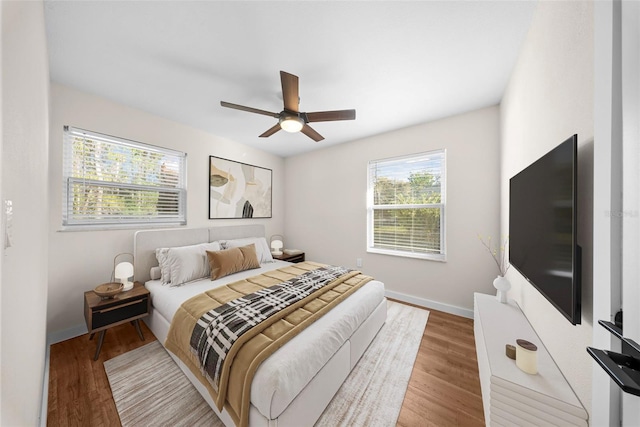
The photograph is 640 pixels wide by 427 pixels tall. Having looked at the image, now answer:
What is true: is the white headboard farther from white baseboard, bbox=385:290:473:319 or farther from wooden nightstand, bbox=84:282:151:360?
white baseboard, bbox=385:290:473:319

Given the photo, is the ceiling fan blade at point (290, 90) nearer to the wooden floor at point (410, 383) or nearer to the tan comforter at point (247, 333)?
the tan comforter at point (247, 333)

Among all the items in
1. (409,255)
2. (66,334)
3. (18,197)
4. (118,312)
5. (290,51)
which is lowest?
(66,334)

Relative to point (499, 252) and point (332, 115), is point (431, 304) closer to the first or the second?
point (499, 252)

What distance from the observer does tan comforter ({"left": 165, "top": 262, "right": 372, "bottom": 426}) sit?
117cm

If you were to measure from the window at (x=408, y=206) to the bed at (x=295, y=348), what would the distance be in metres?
1.12

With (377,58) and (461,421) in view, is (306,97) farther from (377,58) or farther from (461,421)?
(461,421)

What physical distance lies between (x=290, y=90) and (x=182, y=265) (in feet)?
7.16

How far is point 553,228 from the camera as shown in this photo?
1048 mm

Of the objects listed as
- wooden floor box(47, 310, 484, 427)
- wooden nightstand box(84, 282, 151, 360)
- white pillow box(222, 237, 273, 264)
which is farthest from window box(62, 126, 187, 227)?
wooden floor box(47, 310, 484, 427)

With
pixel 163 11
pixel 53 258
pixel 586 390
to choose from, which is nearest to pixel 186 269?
pixel 53 258

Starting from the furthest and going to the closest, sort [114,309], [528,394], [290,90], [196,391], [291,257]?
[291,257]
[114,309]
[290,90]
[196,391]
[528,394]

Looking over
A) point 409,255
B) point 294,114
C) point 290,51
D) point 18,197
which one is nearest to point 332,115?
point 294,114

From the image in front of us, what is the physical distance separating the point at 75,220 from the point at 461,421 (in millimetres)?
3842

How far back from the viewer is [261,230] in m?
3.95
